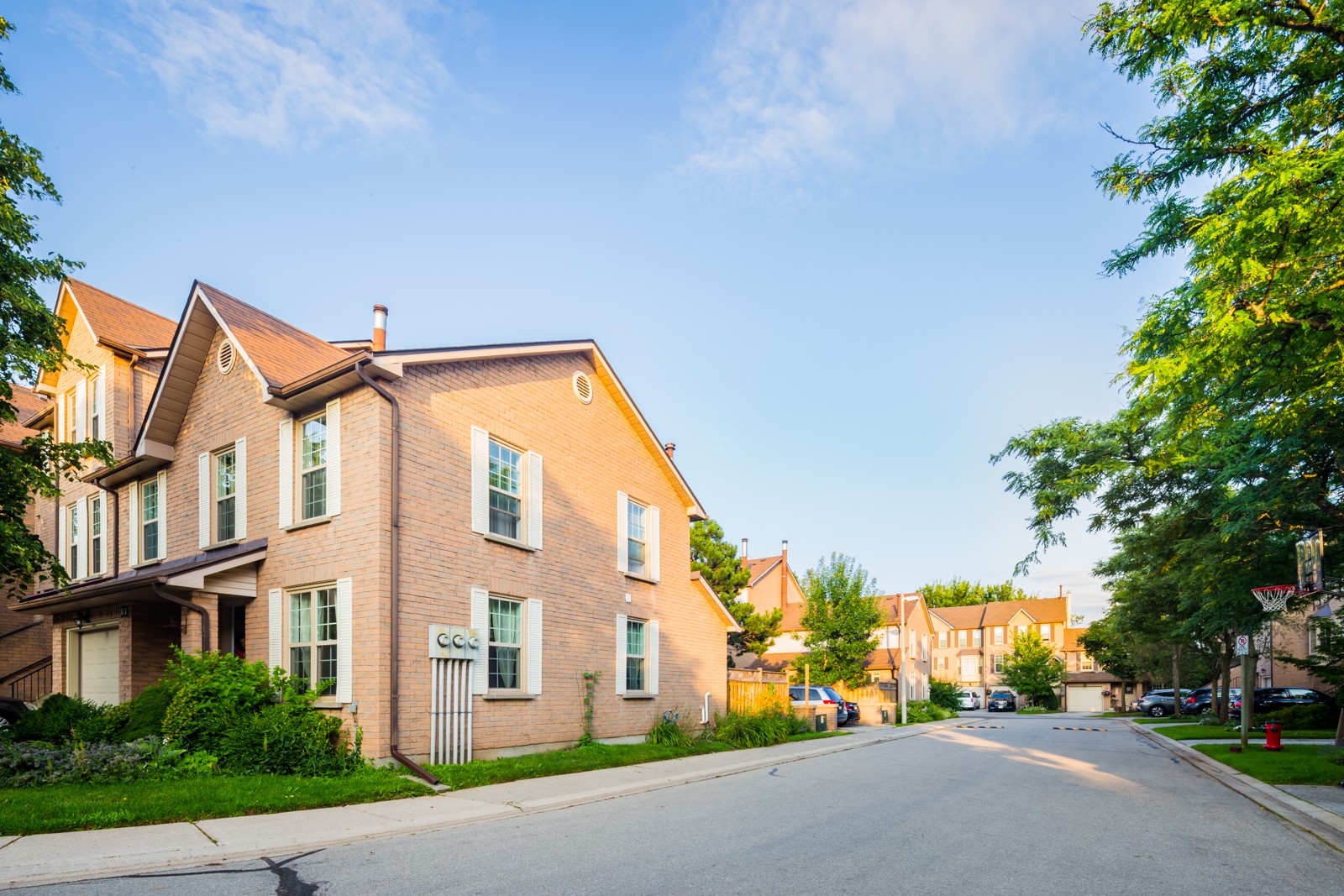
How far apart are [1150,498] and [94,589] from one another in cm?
2516

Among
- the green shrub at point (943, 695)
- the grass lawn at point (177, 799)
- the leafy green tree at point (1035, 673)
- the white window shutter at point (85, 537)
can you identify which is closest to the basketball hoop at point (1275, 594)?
the grass lawn at point (177, 799)

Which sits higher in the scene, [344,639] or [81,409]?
[81,409]

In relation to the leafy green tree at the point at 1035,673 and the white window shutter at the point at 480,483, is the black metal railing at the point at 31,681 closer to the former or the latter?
the white window shutter at the point at 480,483

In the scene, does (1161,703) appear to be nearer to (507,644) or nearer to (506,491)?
(507,644)

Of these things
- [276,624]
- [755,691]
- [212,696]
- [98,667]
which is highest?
[276,624]

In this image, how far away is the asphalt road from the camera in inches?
263

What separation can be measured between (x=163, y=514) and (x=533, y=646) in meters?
8.48

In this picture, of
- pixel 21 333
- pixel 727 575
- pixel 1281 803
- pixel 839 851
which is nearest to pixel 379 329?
pixel 21 333

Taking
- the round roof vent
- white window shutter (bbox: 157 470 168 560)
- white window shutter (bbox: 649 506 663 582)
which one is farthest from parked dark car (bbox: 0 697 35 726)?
white window shutter (bbox: 649 506 663 582)

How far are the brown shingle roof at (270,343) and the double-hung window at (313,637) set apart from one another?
3.65m

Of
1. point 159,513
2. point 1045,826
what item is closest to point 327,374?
point 159,513

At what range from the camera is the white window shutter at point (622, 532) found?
19.1 metres

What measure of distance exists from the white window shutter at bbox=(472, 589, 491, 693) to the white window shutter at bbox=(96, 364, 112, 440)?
35.0 feet

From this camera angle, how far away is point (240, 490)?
1552cm
